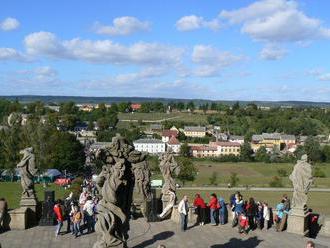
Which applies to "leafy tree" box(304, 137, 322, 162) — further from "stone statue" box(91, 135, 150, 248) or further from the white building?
"stone statue" box(91, 135, 150, 248)

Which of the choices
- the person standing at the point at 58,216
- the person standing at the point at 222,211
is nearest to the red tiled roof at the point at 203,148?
the person standing at the point at 222,211

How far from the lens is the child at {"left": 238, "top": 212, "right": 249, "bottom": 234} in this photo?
1818 centimetres

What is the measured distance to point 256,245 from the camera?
55.2ft

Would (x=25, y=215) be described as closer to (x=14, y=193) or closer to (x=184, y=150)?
(x=14, y=193)

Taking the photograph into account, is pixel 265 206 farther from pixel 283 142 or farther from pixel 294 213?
pixel 283 142

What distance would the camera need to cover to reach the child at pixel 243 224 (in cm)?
1818

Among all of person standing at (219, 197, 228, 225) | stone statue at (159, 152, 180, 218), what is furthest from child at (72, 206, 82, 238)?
person standing at (219, 197, 228, 225)

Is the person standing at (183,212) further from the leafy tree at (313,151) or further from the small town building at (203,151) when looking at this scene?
the small town building at (203,151)

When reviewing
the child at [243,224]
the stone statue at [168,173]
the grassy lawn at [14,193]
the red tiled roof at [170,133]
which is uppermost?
the stone statue at [168,173]

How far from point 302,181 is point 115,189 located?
8.80 metres

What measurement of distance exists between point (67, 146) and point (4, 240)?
191 ft

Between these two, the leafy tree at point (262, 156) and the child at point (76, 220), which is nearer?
the child at point (76, 220)

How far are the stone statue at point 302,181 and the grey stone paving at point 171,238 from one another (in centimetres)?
123

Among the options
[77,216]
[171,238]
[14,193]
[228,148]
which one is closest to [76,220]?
[77,216]
